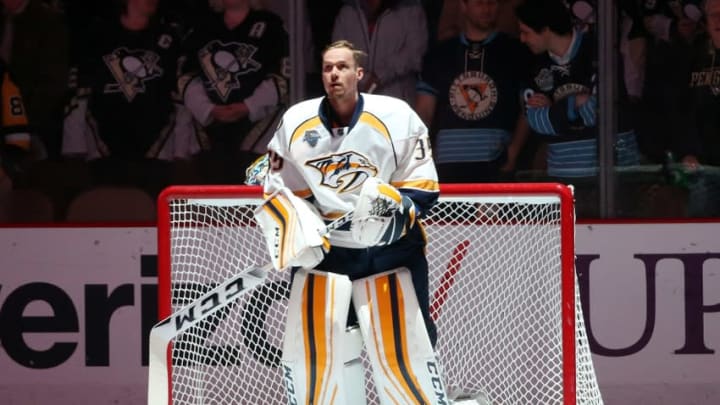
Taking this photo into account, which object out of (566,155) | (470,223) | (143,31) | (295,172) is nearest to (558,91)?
(566,155)

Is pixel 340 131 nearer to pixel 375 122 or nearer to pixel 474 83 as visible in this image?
pixel 375 122

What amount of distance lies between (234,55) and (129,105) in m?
0.52

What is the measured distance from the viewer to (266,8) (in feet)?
21.9

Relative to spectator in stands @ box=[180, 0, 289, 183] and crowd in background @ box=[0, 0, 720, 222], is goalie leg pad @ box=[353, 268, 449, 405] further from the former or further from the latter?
spectator in stands @ box=[180, 0, 289, 183]

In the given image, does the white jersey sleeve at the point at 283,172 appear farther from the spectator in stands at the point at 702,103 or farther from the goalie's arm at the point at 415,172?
the spectator in stands at the point at 702,103

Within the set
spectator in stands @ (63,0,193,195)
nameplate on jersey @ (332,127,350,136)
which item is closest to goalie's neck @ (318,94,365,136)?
nameplate on jersey @ (332,127,350,136)

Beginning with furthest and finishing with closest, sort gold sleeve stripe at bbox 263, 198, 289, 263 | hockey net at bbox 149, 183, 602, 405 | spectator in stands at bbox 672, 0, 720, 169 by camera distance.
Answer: spectator in stands at bbox 672, 0, 720, 169
hockey net at bbox 149, 183, 602, 405
gold sleeve stripe at bbox 263, 198, 289, 263

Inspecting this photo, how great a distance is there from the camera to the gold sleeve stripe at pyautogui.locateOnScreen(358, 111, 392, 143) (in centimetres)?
448

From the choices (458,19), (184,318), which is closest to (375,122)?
(184,318)

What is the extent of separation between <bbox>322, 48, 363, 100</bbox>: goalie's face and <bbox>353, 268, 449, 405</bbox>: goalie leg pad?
55 centimetres

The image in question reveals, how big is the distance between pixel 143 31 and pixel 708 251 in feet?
8.61

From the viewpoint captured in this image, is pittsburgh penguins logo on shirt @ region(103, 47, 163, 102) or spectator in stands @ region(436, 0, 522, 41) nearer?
spectator in stands @ region(436, 0, 522, 41)

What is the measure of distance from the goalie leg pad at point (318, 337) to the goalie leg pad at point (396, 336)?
0.23ft

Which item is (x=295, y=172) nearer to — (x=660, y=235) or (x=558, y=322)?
(x=558, y=322)
